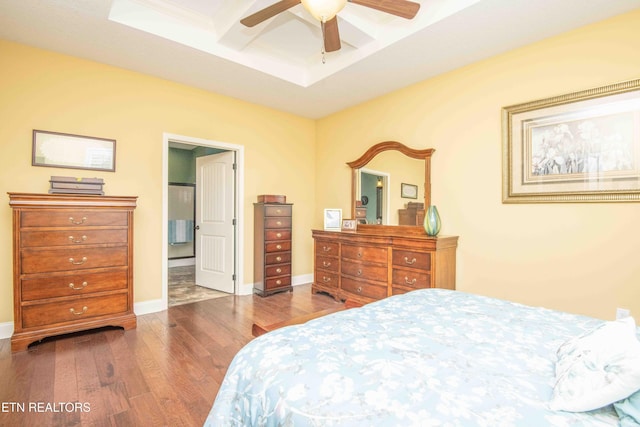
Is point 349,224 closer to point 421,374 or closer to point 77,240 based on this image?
point 77,240

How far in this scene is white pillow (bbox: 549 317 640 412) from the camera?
73 cm

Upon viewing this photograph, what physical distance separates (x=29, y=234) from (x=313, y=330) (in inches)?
106

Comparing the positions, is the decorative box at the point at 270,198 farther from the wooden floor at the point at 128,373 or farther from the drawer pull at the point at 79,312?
the drawer pull at the point at 79,312

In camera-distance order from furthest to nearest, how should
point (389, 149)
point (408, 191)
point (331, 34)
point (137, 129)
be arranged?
point (389, 149)
point (408, 191)
point (137, 129)
point (331, 34)

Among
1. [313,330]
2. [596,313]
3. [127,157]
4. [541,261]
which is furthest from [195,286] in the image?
[596,313]

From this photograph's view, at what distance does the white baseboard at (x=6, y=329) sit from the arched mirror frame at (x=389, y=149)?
368 cm

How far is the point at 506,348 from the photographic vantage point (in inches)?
43.3

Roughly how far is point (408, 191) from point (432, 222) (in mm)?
607

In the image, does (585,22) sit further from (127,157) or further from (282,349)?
(127,157)

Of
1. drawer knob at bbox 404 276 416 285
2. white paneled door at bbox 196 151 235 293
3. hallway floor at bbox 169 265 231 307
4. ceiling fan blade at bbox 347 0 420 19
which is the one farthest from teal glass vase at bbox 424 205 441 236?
hallway floor at bbox 169 265 231 307

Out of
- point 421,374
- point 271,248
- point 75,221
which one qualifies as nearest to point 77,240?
point 75,221

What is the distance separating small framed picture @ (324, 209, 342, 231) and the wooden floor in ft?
5.02

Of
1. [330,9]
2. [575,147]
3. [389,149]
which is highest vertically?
[330,9]

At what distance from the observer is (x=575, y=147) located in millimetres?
2471
